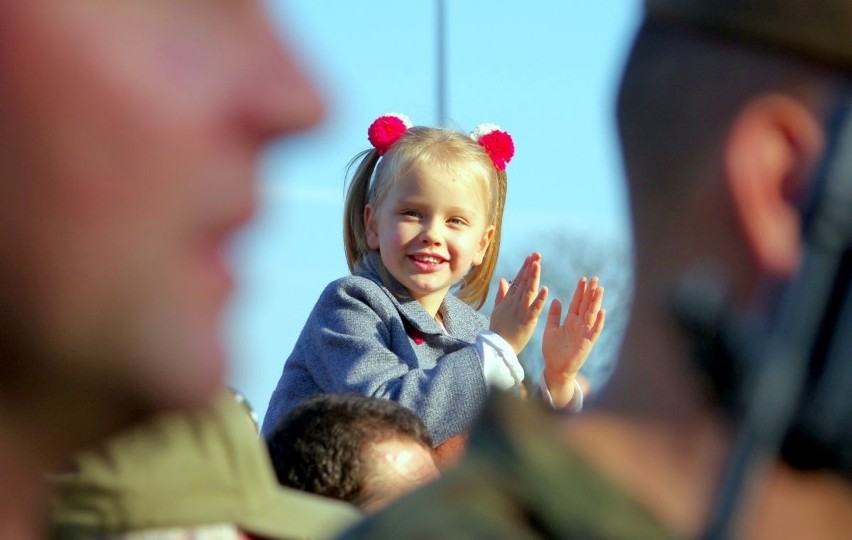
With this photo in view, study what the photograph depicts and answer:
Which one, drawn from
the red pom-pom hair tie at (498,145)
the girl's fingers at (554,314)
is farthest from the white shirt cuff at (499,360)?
the red pom-pom hair tie at (498,145)

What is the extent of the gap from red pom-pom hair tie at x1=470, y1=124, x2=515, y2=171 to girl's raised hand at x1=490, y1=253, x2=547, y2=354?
479mm

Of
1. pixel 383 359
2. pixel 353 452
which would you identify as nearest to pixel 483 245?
pixel 383 359

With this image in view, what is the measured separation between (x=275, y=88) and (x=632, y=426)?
1.80 ft

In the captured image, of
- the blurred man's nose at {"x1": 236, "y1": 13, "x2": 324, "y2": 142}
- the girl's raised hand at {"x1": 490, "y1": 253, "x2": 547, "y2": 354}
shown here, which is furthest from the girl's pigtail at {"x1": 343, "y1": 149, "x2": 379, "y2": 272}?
the blurred man's nose at {"x1": 236, "y1": 13, "x2": 324, "y2": 142}

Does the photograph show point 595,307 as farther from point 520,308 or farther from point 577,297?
point 520,308

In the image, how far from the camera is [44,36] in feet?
2.56

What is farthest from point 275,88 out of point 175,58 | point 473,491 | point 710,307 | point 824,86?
point 824,86

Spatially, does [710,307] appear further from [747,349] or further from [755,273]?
[755,273]

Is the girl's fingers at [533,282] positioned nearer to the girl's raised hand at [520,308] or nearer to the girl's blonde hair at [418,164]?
the girl's raised hand at [520,308]

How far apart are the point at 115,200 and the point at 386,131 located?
11.5 feet

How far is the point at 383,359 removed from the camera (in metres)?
3.57

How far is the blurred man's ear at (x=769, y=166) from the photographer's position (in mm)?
1221

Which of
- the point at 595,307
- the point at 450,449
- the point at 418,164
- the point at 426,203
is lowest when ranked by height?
the point at 450,449

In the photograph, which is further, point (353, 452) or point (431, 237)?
point (431, 237)
